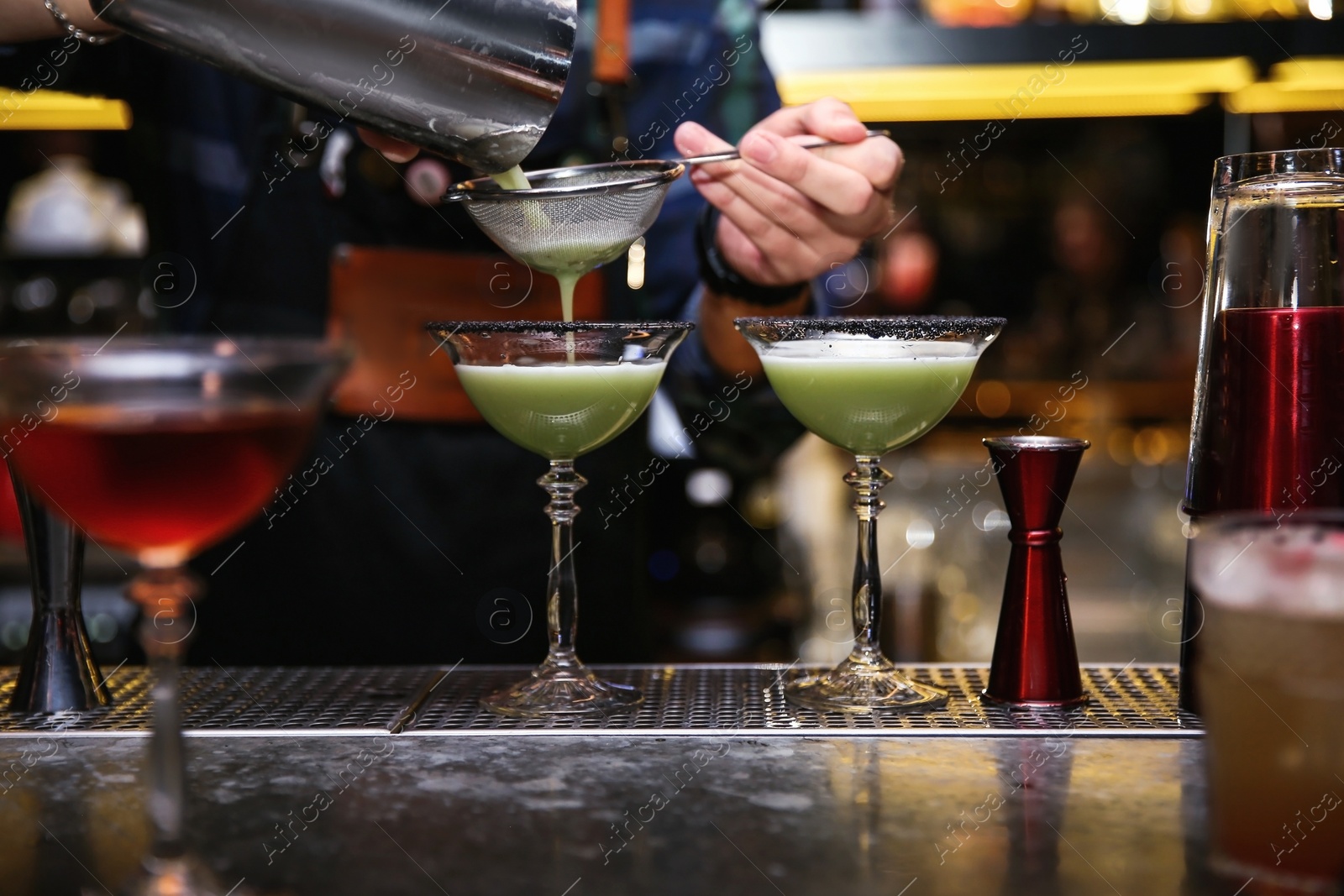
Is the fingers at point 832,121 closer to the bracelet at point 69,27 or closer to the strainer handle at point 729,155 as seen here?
the strainer handle at point 729,155

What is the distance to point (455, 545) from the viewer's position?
1.87m

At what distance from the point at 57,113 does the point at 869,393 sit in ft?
8.55

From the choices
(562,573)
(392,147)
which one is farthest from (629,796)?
(392,147)

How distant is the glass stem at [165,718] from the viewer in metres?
0.65

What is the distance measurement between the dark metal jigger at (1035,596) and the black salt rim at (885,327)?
0.11m

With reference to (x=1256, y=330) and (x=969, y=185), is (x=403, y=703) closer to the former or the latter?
(x=1256, y=330)

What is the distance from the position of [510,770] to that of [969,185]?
9.60 feet

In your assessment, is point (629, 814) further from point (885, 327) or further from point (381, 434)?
point (381, 434)

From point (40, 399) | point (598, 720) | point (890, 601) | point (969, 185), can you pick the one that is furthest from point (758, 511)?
point (40, 399)

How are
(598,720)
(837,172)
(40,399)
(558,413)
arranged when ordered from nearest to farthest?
1. (40,399)
2. (598,720)
3. (558,413)
4. (837,172)

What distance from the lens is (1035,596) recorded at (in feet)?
3.59

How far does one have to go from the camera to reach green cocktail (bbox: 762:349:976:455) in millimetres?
1148

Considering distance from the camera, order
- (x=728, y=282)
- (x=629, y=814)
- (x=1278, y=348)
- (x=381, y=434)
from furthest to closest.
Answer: (x=381, y=434) → (x=728, y=282) → (x=1278, y=348) → (x=629, y=814)

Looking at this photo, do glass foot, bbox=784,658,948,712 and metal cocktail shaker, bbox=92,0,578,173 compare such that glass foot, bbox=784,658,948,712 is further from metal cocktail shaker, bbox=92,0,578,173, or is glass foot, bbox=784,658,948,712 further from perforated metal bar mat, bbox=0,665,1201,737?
metal cocktail shaker, bbox=92,0,578,173
